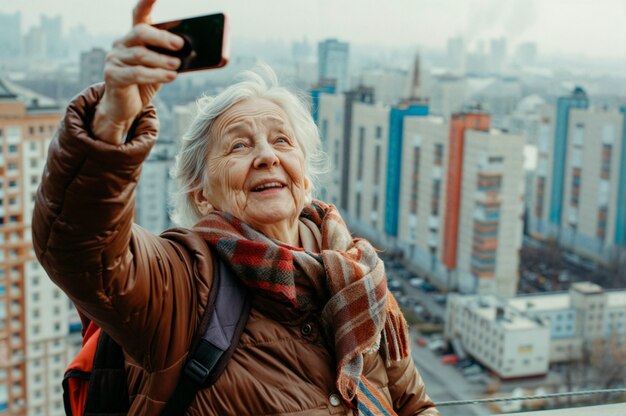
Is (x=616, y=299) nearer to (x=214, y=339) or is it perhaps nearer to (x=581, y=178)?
(x=581, y=178)

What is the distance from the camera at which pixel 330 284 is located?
0.61m

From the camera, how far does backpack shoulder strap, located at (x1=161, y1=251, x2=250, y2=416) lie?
0.54 meters

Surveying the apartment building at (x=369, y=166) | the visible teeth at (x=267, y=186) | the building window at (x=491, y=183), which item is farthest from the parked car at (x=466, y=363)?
the visible teeth at (x=267, y=186)

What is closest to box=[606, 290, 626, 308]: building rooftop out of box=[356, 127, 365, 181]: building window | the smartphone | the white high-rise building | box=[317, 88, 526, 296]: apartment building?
box=[317, 88, 526, 296]: apartment building

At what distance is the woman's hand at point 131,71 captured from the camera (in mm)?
440

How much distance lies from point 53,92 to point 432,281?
21.2 feet

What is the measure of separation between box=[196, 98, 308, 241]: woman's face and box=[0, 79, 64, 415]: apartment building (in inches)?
251

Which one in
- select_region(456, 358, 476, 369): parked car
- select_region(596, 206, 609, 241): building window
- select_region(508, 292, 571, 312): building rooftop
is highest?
select_region(596, 206, 609, 241): building window

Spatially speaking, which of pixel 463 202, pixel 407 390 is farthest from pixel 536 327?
pixel 407 390

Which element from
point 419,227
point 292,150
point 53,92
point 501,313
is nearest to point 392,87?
point 419,227

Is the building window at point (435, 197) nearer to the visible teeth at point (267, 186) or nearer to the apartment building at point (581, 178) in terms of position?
the apartment building at point (581, 178)

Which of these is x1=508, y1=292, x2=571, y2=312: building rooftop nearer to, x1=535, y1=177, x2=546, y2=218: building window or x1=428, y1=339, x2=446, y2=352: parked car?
x1=428, y1=339, x2=446, y2=352: parked car

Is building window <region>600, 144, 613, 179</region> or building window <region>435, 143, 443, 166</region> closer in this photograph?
building window <region>435, 143, 443, 166</region>

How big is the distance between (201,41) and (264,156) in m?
0.21
